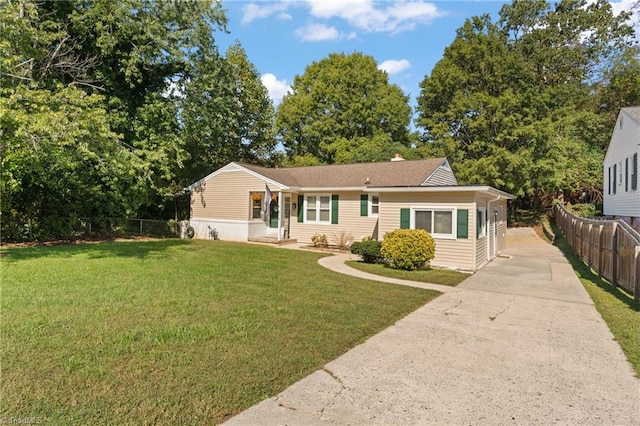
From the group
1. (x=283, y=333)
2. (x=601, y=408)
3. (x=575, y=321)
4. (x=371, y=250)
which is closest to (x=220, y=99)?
Result: (x=371, y=250)

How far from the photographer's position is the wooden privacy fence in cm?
726

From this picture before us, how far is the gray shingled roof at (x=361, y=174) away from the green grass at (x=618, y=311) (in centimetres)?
717

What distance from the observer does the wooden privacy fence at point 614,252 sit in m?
7.26

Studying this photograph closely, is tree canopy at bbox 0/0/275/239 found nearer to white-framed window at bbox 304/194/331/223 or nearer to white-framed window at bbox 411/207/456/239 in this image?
white-framed window at bbox 304/194/331/223

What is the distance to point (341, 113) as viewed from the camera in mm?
32375

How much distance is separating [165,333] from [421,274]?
7423 millimetres

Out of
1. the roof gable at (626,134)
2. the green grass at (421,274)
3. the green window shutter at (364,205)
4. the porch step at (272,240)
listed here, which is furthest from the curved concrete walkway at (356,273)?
the roof gable at (626,134)

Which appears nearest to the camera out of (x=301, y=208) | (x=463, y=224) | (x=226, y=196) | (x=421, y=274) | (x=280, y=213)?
(x=421, y=274)

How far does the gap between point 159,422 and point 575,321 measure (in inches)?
258

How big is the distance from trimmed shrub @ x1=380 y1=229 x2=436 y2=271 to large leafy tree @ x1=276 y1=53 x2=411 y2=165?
20739 millimetres

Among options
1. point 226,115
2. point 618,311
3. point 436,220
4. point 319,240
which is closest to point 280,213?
point 319,240

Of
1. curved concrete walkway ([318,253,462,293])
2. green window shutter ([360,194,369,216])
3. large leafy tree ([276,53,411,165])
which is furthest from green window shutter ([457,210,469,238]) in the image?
large leafy tree ([276,53,411,165])

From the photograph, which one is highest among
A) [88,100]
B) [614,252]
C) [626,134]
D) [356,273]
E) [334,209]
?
[626,134]

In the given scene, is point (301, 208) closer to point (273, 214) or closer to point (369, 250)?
point (273, 214)
